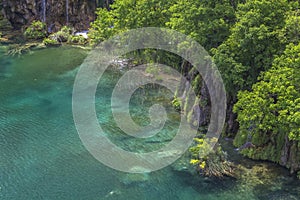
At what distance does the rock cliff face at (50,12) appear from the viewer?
3255 inches

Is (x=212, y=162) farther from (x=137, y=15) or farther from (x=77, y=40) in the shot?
(x=77, y=40)

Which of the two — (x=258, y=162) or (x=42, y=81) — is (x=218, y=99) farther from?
(x=42, y=81)

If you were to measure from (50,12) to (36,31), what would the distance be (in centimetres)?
733

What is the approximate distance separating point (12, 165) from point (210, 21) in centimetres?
2569

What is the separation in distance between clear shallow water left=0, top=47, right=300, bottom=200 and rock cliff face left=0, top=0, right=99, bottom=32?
30.5 m

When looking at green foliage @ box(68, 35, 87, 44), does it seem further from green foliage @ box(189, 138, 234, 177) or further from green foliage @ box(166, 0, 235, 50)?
green foliage @ box(189, 138, 234, 177)

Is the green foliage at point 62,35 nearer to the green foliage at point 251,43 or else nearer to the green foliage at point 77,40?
the green foliage at point 77,40

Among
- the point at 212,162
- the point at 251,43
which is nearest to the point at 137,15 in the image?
the point at 251,43

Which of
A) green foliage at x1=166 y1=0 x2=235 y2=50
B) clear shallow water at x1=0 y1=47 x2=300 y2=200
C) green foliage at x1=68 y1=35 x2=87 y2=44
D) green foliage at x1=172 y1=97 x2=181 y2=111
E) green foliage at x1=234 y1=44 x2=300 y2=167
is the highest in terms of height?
green foliage at x1=166 y1=0 x2=235 y2=50

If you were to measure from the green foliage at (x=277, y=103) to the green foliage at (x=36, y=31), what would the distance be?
54022mm

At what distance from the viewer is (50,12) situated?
83312mm

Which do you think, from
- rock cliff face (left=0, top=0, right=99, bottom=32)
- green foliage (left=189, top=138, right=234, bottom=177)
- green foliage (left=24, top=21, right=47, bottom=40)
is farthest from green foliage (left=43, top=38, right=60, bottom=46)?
green foliage (left=189, top=138, right=234, bottom=177)

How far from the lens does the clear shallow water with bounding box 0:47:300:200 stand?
108 ft

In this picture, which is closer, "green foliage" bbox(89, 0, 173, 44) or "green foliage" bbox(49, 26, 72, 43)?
"green foliage" bbox(89, 0, 173, 44)
